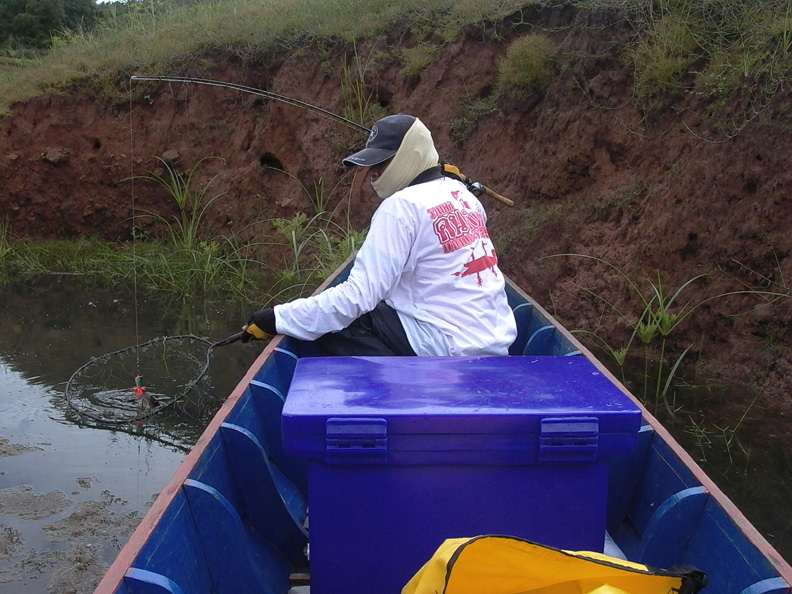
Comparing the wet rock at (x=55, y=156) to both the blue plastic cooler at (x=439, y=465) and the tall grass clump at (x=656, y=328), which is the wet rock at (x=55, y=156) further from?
the blue plastic cooler at (x=439, y=465)

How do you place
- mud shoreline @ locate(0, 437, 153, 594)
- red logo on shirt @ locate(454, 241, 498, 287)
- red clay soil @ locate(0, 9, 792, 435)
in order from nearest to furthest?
red logo on shirt @ locate(454, 241, 498, 287) < mud shoreline @ locate(0, 437, 153, 594) < red clay soil @ locate(0, 9, 792, 435)

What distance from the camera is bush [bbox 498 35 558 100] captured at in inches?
282

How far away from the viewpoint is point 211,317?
7355mm

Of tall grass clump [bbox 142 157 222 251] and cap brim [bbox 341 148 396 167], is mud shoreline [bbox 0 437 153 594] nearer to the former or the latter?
cap brim [bbox 341 148 396 167]

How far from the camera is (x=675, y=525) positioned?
2.11 metres

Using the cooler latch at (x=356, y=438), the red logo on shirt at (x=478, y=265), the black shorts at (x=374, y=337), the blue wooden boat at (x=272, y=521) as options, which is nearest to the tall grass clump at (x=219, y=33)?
the red logo on shirt at (x=478, y=265)

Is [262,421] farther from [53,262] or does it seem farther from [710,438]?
[53,262]

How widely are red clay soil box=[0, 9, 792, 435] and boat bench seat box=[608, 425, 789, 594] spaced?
238 centimetres

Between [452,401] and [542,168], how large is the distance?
17.5 ft

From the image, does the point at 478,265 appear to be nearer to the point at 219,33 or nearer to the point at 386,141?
the point at 386,141

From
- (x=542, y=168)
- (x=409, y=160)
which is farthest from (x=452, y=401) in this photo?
(x=542, y=168)

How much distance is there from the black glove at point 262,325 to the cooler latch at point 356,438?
124 centimetres

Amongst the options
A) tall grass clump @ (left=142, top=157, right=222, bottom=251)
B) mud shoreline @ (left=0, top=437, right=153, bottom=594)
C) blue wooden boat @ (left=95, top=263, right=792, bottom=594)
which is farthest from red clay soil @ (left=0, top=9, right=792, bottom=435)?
mud shoreline @ (left=0, top=437, right=153, bottom=594)

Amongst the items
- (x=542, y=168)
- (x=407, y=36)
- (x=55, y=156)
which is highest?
(x=407, y=36)
